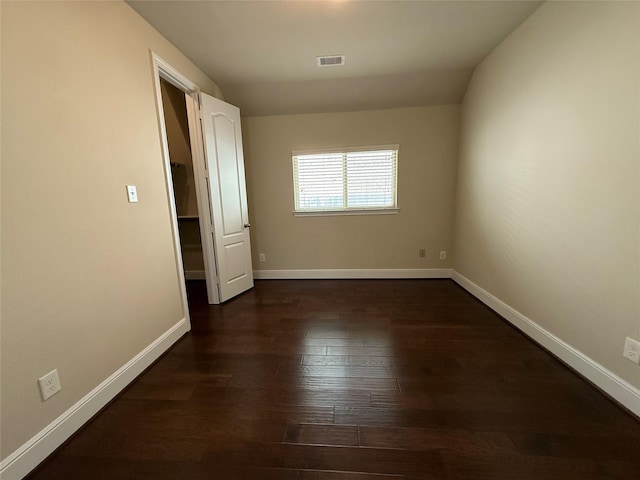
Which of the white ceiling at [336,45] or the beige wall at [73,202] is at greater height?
the white ceiling at [336,45]

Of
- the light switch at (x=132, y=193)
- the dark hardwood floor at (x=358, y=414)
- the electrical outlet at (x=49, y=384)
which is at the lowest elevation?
the dark hardwood floor at (x=358, y=414)

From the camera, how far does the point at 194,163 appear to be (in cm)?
255

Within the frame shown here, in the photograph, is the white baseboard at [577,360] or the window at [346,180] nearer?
the white baseboard at [577,360]

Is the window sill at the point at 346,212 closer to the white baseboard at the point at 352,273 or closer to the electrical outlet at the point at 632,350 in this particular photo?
the white baseboard at the point at 352,273

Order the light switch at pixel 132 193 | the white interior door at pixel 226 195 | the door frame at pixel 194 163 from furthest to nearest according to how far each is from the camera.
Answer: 1. the white interior door at pixel 226 195
2. the door frame at pixel 194 163
3. the light switch at pixel 132 193

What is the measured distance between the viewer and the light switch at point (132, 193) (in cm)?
165

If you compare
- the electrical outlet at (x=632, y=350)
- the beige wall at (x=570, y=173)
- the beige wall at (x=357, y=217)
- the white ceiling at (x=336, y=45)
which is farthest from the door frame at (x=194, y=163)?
the electrical outlet at (x=632, y=350)

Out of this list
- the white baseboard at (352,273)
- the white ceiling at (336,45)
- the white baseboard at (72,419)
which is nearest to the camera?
the white baseboard at (72,419)

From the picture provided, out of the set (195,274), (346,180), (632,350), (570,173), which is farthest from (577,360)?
(195,274)

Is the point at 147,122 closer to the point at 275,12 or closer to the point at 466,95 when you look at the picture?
the point at 275,12

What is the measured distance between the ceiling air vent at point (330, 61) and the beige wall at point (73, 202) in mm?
1442

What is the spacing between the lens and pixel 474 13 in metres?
1.84

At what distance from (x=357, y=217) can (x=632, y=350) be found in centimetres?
264

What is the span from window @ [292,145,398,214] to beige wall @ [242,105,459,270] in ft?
0.35
